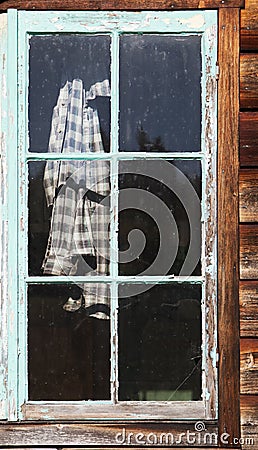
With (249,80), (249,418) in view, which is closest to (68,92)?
(249,80)

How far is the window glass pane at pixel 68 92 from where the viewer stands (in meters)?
3.30

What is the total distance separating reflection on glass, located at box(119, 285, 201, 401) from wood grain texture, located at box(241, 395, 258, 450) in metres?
0.17

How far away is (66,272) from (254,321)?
27.0 inches

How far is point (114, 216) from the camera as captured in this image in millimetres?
3303

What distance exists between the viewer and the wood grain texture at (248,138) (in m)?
3.29

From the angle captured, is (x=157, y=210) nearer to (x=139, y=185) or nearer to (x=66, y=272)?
(x=139, y=185)

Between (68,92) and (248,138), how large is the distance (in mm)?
660

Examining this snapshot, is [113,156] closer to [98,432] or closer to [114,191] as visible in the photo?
[114,191]

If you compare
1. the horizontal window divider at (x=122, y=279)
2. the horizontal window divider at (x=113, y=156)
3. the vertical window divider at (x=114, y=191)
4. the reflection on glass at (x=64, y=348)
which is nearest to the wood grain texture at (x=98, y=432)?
the reflection on glass at (x=64, y=348)

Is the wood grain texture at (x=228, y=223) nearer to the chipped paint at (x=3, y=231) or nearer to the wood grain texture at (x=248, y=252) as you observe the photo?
the wood grain texture at (x=248, y=252)

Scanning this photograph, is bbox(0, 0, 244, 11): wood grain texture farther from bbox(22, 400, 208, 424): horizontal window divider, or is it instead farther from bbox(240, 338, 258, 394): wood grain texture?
bbox(22, 400, 208, 424): horizontal window divider

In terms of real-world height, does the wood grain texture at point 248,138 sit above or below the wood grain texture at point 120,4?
below

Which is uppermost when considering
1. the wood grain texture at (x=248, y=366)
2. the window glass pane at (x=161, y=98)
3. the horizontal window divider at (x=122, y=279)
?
the window glass pane at (x=161, y=98)

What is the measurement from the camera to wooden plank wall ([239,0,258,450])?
327 cm
